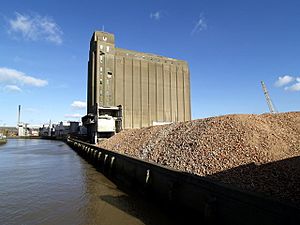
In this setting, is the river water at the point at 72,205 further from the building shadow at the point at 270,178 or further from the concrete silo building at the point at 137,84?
the concrete silo building at the point at 137,84

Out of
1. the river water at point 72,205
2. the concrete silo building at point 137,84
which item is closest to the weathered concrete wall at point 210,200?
the river water at point 72,205

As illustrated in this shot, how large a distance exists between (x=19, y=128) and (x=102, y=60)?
108 m

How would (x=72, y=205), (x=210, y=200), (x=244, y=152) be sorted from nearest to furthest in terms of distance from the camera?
(x=210, y=200)
(x=72, y=205)
(x=244, y=152)

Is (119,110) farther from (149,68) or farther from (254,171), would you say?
(254,171)

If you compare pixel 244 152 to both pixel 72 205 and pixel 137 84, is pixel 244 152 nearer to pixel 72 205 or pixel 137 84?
pixel 72 205

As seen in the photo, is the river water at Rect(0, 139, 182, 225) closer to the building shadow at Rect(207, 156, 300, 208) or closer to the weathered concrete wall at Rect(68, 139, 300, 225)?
the weathered concrete wall at Rect(68, 139, 300, 225)

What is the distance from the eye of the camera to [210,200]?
22.4 ft

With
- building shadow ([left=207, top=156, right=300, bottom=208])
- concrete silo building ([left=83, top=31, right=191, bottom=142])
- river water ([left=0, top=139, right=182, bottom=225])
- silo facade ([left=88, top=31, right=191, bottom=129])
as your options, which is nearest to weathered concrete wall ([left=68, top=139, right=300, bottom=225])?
river water ([left=0, top=139, right=182, bottom=225])

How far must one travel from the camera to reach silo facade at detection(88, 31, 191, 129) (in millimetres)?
61625

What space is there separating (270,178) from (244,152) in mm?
2679

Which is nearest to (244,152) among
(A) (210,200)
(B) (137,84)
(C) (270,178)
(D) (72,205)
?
(C) (270,178)

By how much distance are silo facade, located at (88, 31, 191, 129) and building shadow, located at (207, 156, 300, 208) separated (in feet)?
169

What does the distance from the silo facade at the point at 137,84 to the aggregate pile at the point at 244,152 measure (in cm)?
4647

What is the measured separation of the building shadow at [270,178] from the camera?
709 cm
